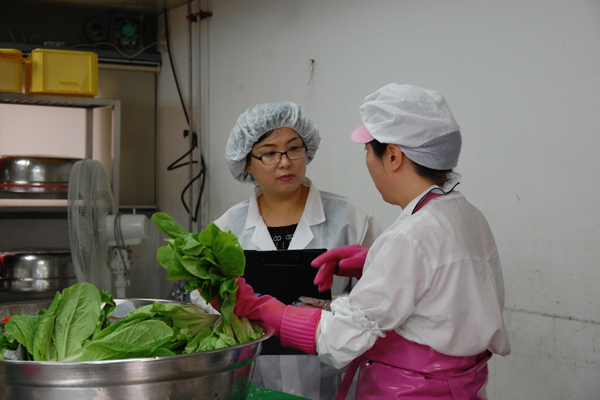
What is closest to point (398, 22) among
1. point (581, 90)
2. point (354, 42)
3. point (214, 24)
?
point (354, 42)

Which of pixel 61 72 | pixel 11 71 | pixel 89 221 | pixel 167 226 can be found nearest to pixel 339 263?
pixel 167 226

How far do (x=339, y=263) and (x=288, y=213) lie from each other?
545mm

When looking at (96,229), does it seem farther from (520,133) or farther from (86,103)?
(520,133)

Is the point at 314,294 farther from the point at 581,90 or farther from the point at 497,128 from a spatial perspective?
the point at 581,90

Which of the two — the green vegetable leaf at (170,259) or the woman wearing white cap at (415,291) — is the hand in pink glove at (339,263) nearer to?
the woman wearing white cap at (415,291)

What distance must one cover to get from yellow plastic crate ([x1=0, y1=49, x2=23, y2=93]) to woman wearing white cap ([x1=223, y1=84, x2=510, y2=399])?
2.59m

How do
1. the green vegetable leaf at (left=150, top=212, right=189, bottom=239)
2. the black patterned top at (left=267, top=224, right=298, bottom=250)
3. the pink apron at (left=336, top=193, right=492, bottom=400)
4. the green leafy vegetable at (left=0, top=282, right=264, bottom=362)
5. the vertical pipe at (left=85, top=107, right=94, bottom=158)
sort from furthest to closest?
the vertical pipe at (left=85, top=107, right=94, bottom=158), the black patterned top at (left=267, top=224, right=298, bottom=250), the pink apron at (left=336, top=193, right=492, bottom=400), the green vegetable leaf at (left=150, top=212, right=189, bottom=239), the green leafy vegetable at (left=0, top=282, right=264, bottom=362)

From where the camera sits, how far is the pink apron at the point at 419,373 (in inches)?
45.7

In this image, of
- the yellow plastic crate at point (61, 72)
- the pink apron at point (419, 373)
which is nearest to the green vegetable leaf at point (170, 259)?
the pink apron at point (419, 373)

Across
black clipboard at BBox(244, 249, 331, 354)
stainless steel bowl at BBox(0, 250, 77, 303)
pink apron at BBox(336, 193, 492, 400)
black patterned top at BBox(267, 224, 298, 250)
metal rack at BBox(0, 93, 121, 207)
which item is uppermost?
metal rack at BBox(0, 93, 121, 207)

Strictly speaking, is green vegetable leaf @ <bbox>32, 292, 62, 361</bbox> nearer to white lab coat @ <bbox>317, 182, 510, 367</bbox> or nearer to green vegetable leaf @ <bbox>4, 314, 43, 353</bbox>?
green vegetable leaf @ <bbox>4, 314, 43, 353</bbox>

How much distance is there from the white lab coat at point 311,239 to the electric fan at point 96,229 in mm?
691

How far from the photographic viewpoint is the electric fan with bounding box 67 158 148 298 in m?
2.27

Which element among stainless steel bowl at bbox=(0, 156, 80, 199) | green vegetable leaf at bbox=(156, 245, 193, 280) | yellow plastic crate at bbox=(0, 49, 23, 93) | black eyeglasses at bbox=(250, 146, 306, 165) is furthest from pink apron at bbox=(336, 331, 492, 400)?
yellow plastic crate at bbox=(0, 49, 23, 93)
